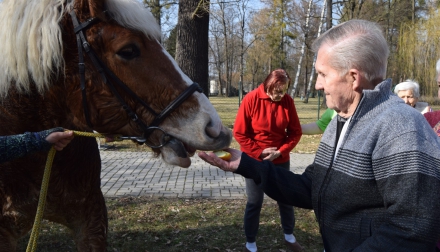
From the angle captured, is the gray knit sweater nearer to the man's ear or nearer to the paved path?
the man's ear

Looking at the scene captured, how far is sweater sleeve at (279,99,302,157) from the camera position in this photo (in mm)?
3794

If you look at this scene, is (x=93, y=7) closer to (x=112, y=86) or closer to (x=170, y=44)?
(x=112, y=86)

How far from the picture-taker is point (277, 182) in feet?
6.43

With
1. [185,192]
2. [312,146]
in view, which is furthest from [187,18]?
[312,146]

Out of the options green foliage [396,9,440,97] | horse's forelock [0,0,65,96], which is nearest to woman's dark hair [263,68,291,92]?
horse's forelock [0,0,65,96]

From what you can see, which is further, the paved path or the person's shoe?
the paved path

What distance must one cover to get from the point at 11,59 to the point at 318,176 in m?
1.63

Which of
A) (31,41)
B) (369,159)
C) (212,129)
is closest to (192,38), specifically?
(31,41)

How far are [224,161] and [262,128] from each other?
191 centimetres

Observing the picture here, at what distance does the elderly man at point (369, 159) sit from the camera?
1.24 m

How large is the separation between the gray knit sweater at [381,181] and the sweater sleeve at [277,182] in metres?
0.21

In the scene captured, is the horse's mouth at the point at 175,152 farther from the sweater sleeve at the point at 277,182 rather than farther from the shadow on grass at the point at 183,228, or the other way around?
the shadow on grass at the point at 183,228

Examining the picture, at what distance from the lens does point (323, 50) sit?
1.60 metres

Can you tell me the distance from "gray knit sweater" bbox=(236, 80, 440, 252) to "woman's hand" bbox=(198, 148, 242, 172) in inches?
16.7
